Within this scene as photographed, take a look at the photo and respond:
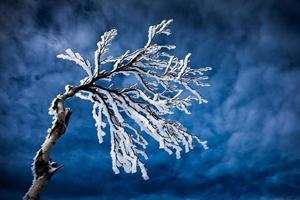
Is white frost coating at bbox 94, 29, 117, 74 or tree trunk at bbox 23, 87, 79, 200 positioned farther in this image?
white frost coating at bbox 94, 29, 117, 74

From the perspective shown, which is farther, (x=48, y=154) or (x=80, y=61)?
(x=80, y=61)

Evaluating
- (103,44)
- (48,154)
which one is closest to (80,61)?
(103,44)

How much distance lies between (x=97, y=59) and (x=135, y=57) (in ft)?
3.43

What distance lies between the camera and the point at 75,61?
23.1 ft

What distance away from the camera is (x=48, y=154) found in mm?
5191

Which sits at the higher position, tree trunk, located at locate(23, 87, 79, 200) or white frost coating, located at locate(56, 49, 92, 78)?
white frost coating, located at locate(56, 49, 92, 78)

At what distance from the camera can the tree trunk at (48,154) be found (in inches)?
190

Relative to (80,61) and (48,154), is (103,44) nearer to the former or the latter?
(80,61)

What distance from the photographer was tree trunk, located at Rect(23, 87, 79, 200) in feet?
15.8

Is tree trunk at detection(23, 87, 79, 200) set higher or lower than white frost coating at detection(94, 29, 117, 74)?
lower

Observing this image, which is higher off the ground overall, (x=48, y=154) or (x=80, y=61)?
(x=80, y=61)

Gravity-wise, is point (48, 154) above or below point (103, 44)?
below

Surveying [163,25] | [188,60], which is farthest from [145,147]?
[163,25]

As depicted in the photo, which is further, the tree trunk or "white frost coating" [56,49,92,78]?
"white frost coating" [56,49,92,78]
